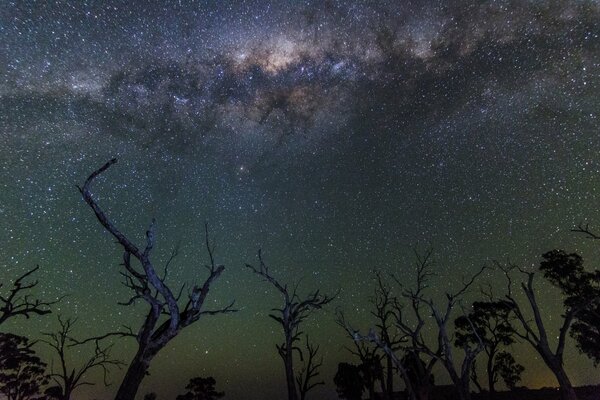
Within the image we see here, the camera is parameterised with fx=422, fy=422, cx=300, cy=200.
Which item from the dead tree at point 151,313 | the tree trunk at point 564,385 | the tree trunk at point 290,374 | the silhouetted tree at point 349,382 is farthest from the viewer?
the silhouetted tree at point 349,382

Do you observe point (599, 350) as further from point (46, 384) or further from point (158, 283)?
point (46, 384)

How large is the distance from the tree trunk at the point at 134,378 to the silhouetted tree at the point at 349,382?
1949 inches

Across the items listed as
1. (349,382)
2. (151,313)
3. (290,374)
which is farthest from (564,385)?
(349,382)

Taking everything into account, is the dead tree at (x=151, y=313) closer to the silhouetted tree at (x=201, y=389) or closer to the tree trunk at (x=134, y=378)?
the tree trunk at (x=134, y=378)

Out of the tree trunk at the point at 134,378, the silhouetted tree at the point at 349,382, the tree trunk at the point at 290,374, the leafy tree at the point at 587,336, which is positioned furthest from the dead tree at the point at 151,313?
the silhouetted tree at the point at 349,382

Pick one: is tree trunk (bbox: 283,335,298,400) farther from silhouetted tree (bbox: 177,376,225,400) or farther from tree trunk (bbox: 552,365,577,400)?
silhouetted tree (bbox: 177,376,225,400)

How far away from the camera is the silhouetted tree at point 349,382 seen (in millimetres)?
56250

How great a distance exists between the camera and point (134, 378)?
9.71 m

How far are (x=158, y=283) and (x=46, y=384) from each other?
4874 cm

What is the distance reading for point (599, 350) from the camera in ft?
111

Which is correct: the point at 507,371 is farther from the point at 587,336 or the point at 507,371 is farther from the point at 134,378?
the point at 134,378

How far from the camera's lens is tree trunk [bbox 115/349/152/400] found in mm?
9609

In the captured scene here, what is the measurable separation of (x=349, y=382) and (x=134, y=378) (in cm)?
5355

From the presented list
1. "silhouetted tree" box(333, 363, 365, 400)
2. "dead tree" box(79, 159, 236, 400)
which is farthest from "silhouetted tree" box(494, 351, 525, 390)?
"dead tree" box(79, 159, 236, 400)
